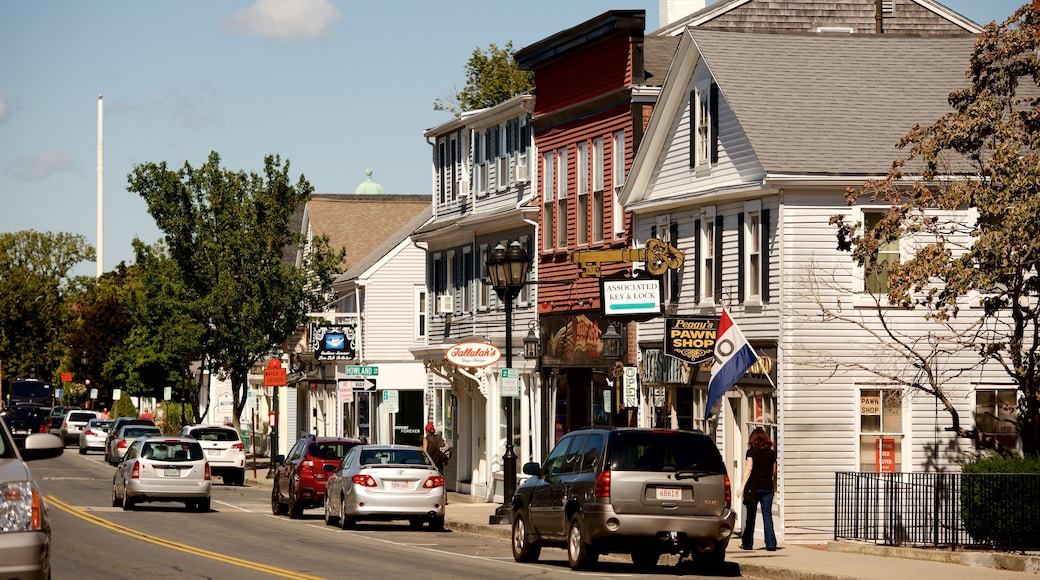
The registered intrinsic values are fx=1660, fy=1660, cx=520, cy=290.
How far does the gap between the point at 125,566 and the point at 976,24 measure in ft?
89.8

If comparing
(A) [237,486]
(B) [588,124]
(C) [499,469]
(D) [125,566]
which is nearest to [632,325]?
(B) [588,124]

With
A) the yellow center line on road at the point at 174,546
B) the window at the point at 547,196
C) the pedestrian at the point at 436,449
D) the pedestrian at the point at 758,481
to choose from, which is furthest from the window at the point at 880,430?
the pedestrian at the point at 436,449

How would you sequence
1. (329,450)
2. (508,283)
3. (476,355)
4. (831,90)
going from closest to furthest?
1. (831,90)
2. (508,283)
3. (329,450)
4. (476,355)

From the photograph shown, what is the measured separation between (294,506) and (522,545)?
12.2 metres

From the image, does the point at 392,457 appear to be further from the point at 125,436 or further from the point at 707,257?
the point at 125,436

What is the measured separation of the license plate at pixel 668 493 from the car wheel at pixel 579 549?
115cm

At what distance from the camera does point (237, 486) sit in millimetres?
50750

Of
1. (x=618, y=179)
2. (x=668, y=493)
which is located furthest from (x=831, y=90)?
(x=668, y=493)

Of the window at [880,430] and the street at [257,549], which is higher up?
the window at [880,430]

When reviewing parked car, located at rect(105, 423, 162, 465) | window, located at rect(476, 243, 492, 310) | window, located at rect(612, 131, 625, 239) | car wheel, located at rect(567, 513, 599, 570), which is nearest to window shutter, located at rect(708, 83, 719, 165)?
window, located at rect(612, 131, 625, 239)

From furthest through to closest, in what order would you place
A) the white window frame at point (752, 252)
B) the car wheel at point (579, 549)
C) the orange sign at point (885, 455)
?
1. the white window frame at point (752, 252)
2. the orange sign at point (885, 455)
3. the car wheel at point (579, 549)

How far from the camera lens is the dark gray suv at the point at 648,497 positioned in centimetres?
2078

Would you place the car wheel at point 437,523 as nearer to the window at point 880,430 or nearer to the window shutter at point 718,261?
the window shutter at point 718,261

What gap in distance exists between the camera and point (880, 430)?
1139 inches
